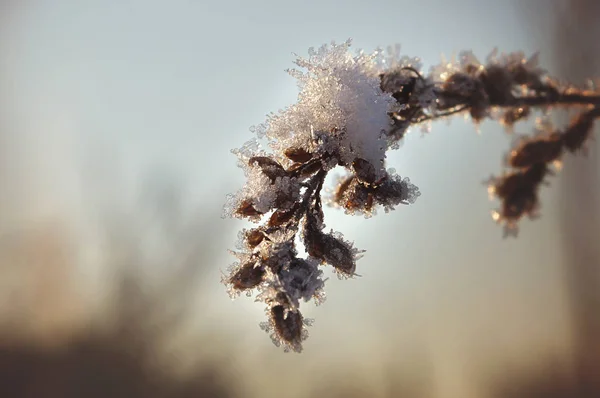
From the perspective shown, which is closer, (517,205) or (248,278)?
(248,278)

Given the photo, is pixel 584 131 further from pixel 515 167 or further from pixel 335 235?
pixel 335 235

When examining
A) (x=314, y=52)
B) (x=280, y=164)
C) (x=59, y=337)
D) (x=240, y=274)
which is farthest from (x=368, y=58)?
(x=59, y=337)

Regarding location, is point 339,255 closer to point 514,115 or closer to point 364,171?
point 364,171

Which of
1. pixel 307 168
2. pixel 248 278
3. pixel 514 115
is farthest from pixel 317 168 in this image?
pixel 514 115

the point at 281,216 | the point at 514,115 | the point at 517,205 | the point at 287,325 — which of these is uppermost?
the point at 514,115

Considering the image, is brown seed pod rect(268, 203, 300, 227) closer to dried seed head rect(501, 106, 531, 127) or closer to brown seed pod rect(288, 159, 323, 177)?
brown seed pod rect(288, 159, 323, 177)

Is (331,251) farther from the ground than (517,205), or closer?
closer

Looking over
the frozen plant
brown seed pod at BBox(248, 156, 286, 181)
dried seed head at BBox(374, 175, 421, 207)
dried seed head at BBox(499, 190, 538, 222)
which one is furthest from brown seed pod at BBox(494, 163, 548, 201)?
brown seed pod at BBox(248, 156, 286, 181)
